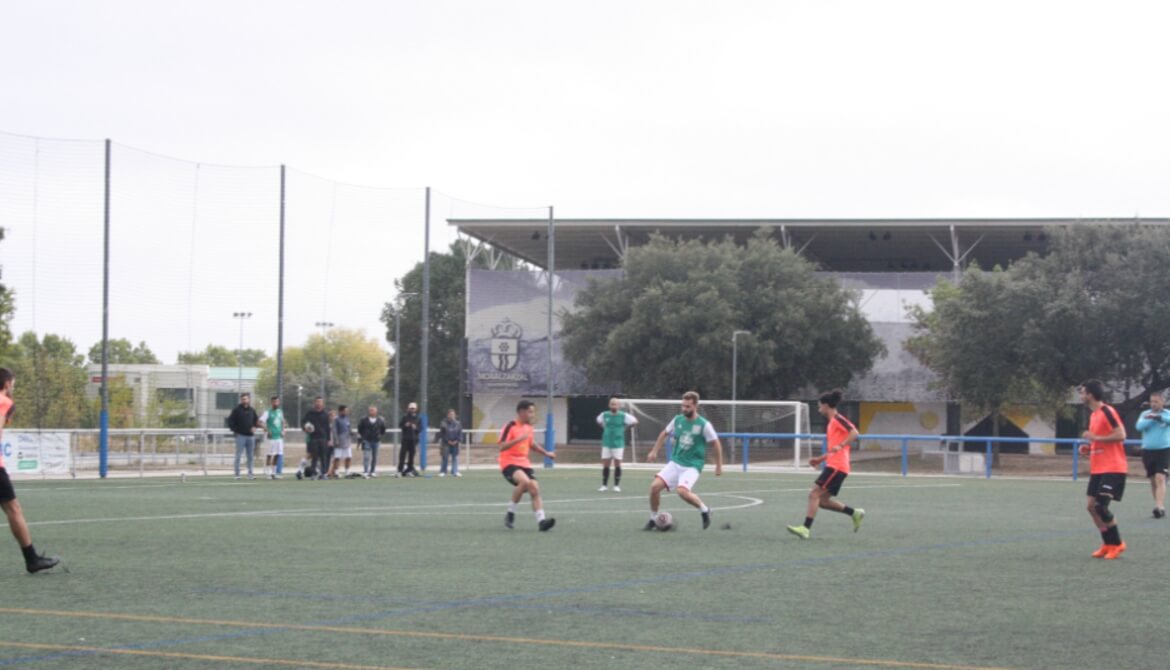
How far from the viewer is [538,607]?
10133 millimetres

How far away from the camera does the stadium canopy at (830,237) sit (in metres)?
71.0

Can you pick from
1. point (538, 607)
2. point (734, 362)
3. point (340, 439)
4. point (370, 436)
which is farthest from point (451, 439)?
point (538, 607)

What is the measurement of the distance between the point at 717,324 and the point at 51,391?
28.3 metres

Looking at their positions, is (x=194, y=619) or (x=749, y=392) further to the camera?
(x=749, y=392)

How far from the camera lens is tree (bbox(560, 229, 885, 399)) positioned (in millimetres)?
62906

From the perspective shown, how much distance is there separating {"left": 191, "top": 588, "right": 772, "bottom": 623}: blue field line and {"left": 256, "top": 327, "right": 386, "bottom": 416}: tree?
2437 inches

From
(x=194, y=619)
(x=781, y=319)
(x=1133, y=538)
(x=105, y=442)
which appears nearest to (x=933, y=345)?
(x=781, y=319)

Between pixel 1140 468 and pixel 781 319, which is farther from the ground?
pixel 781 319

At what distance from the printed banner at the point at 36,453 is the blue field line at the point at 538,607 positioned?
23.3 metres

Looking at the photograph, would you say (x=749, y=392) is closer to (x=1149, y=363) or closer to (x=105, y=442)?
(x=1149, y=363)

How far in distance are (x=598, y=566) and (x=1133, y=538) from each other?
7.94 metres

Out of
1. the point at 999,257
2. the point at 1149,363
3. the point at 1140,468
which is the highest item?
the point at 999,257

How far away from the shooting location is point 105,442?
33031 mm

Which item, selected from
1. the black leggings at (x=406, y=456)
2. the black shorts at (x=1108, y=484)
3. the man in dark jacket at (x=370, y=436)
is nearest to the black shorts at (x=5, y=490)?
the black shorts at (x=1108, y=484)
